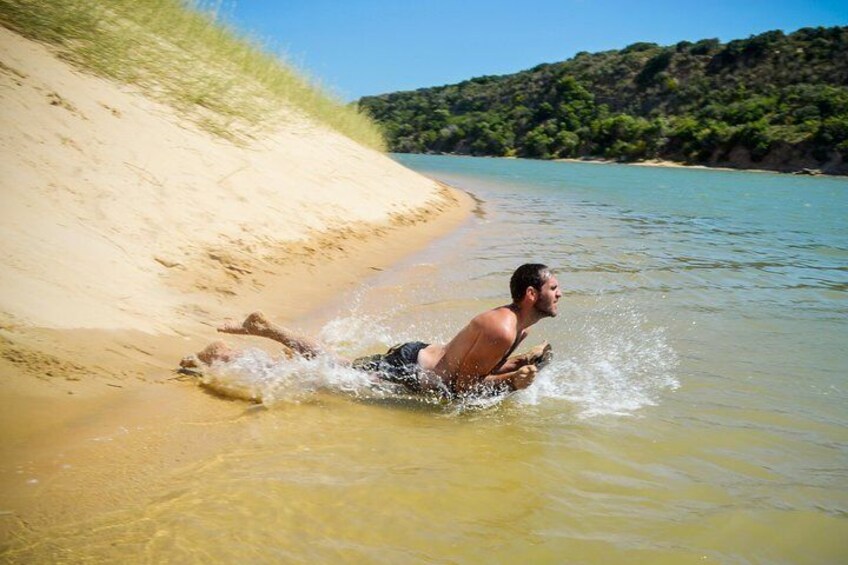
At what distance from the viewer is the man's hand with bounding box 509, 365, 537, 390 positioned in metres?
3.72

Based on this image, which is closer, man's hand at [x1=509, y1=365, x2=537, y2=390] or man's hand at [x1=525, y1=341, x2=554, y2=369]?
man's hand at [x1=509, y1=365, x2=537, y2=390]

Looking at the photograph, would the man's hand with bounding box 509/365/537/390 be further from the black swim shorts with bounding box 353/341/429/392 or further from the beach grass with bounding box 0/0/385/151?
the beach grass with bounding box 0/0/385/151

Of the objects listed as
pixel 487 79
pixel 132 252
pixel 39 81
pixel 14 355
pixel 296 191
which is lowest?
pixel 14 355

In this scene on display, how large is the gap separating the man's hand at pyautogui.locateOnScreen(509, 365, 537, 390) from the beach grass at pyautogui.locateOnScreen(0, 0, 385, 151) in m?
6.72

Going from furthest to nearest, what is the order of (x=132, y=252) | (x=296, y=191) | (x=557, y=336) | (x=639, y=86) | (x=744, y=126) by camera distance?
(x=639, y=86)
(x=744, y=126)
(x=296, y=191)
(x=557, y=336)
(x=132, y=252)

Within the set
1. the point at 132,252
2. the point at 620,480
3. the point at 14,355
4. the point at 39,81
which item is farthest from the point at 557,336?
the point at 39,81

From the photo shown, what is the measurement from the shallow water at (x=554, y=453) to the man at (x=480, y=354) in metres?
0.15

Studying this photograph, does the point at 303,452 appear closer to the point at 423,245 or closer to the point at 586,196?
the point at 423,245

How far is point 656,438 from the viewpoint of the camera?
350 centimetres

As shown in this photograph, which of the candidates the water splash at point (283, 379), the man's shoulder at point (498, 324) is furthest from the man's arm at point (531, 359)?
the water splash at point (283, 379)

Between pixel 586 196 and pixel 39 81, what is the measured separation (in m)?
18.5

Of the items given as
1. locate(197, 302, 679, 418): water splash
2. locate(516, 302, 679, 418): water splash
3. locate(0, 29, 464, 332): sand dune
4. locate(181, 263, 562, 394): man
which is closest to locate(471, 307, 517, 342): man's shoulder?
locate(181, 263, 562, 394): man

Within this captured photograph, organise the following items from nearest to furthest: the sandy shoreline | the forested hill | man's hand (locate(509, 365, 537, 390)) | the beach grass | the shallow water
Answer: the shallow water
the sandy shoreline
man's hand (locate(509, 365, 537, 390))
the beach grass
the forested hill

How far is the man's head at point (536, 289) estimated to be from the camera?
3.90m
